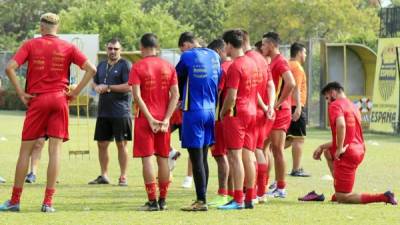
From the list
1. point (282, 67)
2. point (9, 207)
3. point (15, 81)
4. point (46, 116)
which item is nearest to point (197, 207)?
point (46, 116)

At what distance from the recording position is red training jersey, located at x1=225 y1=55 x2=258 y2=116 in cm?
1309

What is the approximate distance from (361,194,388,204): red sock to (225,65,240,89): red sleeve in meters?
2.17

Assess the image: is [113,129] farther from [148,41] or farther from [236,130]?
[236,130]

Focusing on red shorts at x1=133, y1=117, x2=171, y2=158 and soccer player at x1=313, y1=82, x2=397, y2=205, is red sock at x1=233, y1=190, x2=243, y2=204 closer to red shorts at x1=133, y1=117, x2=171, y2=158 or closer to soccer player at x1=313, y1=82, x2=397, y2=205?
red shorts at x1=133, y1=117, x2=171, y2=158

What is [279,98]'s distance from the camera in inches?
580

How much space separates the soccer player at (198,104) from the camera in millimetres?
13070

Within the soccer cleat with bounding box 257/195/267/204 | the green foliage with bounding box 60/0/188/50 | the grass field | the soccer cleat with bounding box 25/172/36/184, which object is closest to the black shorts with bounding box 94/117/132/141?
the grass field

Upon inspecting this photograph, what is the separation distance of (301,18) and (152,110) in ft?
198

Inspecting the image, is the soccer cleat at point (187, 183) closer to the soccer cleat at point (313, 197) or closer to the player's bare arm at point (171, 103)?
the soccer cleat at point (313, 197)

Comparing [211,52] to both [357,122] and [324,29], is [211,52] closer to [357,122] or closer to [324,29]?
[357,122]

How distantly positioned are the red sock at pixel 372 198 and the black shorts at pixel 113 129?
4352 mm

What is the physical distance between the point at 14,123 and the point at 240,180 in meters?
25.7

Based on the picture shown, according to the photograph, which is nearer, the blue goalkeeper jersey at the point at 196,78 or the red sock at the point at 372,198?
the blue goalkeeper jersey at the point at 196,78

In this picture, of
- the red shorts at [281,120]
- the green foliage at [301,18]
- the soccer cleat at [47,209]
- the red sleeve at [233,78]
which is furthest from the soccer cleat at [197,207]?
the green foliage at [301,18]
